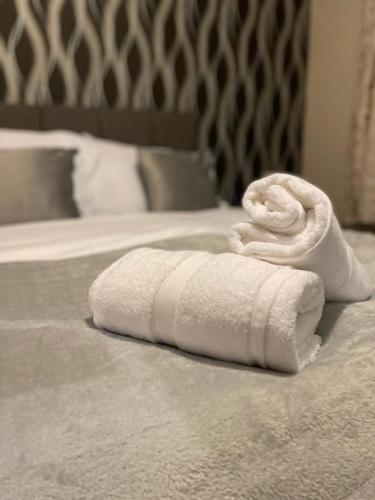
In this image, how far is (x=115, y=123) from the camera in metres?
2.60

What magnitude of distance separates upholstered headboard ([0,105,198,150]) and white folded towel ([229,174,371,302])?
5.62 ft

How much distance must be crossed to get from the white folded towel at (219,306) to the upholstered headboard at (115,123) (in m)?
1.68

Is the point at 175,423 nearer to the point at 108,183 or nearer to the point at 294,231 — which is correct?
the point at 294,231

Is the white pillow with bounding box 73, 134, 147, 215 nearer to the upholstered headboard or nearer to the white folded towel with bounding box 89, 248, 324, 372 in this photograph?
the upholstered headboard

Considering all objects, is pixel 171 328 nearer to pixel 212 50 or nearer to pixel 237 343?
pixel 237 343

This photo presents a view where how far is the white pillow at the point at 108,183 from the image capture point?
7.17ft

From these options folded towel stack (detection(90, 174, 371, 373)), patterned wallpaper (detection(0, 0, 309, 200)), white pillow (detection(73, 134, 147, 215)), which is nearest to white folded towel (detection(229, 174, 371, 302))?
folded towel stack (detection(90, 174, 371, 373))

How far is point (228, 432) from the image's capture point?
2.03 feet

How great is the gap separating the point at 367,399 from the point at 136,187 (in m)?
1.73

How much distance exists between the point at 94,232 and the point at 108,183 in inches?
19.4

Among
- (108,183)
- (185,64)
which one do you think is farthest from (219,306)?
(185,64)

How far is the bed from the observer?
0.57 metres

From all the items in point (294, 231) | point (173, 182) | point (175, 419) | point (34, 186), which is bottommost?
point (173, 182)

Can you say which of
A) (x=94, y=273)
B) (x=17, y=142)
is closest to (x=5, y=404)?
(x=94, y=273)
